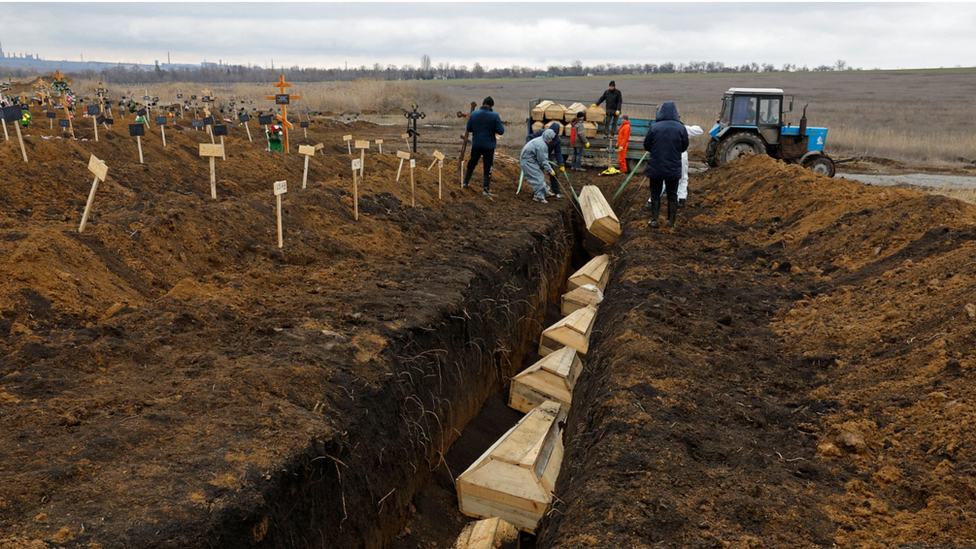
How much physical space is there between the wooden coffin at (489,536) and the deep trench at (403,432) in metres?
0.56

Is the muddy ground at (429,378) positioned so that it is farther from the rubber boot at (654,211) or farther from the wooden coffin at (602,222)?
the wooden coffin at (602,222)

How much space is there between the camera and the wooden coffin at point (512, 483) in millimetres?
4719

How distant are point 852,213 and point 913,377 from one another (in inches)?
184

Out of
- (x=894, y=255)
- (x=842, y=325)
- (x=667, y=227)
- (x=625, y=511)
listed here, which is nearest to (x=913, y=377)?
(x=842, y=325)

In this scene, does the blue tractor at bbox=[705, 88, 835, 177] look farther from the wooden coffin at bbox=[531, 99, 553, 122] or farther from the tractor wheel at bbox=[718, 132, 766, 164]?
the wooden coffin at bbox=[531, 99, 553, 122]

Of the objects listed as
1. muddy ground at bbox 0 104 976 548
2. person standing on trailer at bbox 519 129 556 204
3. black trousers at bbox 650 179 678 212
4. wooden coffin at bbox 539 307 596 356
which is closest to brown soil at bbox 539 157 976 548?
muddy ground at bbox 0 104 976 548

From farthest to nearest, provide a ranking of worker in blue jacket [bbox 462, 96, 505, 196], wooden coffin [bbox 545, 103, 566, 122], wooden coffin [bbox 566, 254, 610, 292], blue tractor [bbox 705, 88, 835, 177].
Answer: wooden coffin [bbox 545, 103, 566, 122], blue tractor [bbox 705, 88, 835, 177], worker in blue jacket [bbox 462, 96, 505, 196], wooden coffin [bbox 566, 254, 610, 292]

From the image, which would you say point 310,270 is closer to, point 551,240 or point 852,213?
point 551,240

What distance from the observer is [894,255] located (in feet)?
22.0

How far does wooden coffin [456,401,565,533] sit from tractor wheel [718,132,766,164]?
1324 centimetres

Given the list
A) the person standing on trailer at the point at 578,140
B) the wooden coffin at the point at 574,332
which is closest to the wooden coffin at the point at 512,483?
the wooden coffin at the point at 574,332

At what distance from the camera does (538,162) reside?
40.9 ft

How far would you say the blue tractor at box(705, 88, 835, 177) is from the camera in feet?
53.8

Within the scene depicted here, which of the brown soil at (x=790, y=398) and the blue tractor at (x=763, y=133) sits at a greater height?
the blue tractor at (x=763, y=133)
